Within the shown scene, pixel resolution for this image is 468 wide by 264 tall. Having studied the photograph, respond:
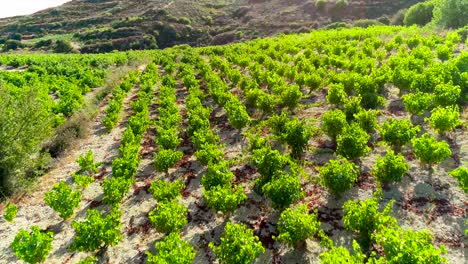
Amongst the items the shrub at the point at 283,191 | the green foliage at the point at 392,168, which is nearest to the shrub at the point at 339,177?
the green foliage at the point at 392,168

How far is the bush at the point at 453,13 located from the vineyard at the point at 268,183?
20.4 meters

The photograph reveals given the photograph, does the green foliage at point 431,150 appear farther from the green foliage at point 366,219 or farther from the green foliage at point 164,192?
the green foliage at point 164,192

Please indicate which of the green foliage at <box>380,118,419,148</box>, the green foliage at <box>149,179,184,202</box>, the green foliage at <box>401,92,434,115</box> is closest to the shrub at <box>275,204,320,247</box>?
the green foliage at <box>149,179,184,202</box>

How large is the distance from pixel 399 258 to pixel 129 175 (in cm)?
1077

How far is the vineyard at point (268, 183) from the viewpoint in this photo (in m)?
9.77

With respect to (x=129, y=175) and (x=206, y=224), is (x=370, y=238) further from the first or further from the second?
(x=129, y=175)

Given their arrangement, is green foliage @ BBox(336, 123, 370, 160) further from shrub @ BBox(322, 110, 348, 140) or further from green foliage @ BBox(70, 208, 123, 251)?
green foliage @ BBox(70, 208, 123, 251)

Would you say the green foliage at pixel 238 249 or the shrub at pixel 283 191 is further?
the shrub at pixel 283 191

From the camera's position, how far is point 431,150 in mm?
11781

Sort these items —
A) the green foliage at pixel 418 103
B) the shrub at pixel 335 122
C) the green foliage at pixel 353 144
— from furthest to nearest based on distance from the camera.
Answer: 1. the shrub at pixel 335 122
2. the green foliage at pixel 418 103
3. the green foliage at pixel 353 144

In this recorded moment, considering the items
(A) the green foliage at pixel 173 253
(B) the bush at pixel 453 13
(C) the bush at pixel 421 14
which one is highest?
(A) the green foliage at pixel 173 253

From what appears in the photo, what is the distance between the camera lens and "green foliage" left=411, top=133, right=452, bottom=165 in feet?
37.7

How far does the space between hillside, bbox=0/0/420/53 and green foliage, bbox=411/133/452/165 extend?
6948 centimetres

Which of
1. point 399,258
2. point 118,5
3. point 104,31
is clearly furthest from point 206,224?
point 118,5
